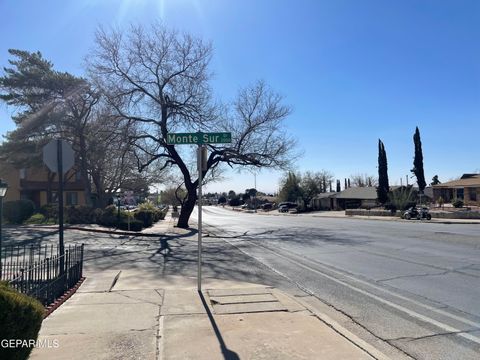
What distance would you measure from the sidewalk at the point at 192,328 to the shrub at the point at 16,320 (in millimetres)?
1150

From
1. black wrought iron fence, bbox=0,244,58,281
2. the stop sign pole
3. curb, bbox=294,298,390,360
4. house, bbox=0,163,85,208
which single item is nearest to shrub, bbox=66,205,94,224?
house, bbox=0,163,85,208

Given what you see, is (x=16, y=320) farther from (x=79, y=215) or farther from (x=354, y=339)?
(x=79, y=215)

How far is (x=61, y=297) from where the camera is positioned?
8.02 metres

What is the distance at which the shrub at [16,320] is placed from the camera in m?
3.53

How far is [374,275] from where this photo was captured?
11211 millimetres

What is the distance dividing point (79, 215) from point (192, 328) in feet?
91.1

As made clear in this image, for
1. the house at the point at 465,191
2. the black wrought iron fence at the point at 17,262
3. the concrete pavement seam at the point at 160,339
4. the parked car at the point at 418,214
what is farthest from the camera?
the house at the point at 465,191

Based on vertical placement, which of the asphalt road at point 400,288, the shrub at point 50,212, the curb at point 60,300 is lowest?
the asphalt road at point 400,288

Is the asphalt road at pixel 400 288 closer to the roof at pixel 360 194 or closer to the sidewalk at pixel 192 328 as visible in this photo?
the sidewalk at pixel 192 328

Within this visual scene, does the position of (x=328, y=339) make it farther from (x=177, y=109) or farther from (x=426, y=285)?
(x=177, y=109)

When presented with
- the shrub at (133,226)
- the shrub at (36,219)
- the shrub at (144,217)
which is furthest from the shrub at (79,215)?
the shrub at (133,226)

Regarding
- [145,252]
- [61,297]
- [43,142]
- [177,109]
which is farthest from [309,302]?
[43,142]

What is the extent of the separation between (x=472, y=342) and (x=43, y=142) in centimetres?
3477

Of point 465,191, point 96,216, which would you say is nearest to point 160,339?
point 96,216
